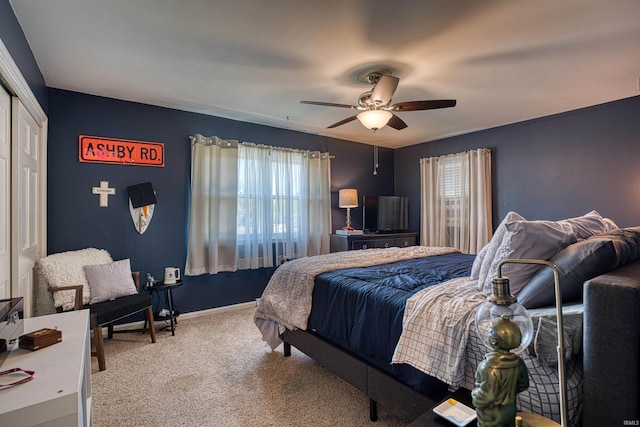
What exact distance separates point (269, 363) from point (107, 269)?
1699mm

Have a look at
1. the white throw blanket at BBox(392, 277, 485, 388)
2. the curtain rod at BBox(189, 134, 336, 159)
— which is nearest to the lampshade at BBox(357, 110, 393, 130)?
the white throw blanket at BBox(392, 277, 485, 388)

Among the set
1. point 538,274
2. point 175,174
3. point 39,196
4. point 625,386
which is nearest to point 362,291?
point 538,274

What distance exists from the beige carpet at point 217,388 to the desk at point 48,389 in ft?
3.12

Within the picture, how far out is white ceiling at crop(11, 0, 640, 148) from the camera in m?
1.91

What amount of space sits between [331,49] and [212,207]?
2.34 meters

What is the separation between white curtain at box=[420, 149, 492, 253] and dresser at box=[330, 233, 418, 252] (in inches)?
21.8

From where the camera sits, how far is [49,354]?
4.01ft

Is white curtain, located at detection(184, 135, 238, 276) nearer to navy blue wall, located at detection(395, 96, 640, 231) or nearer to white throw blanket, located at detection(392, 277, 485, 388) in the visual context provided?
white throw blanket, located at detection(392, 277, 485, 388)

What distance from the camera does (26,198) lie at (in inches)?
94.0

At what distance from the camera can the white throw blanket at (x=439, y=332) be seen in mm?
1388

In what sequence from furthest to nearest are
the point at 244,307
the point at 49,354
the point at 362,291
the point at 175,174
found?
the point at 244,307, the point at 175,174, the point at 362,291, the point at 49,354

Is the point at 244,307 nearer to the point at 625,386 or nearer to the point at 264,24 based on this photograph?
the point at 264,24

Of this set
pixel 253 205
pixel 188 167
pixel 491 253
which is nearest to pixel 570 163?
pixel 491 253

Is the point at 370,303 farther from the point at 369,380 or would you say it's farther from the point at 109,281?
the point at 109,281
